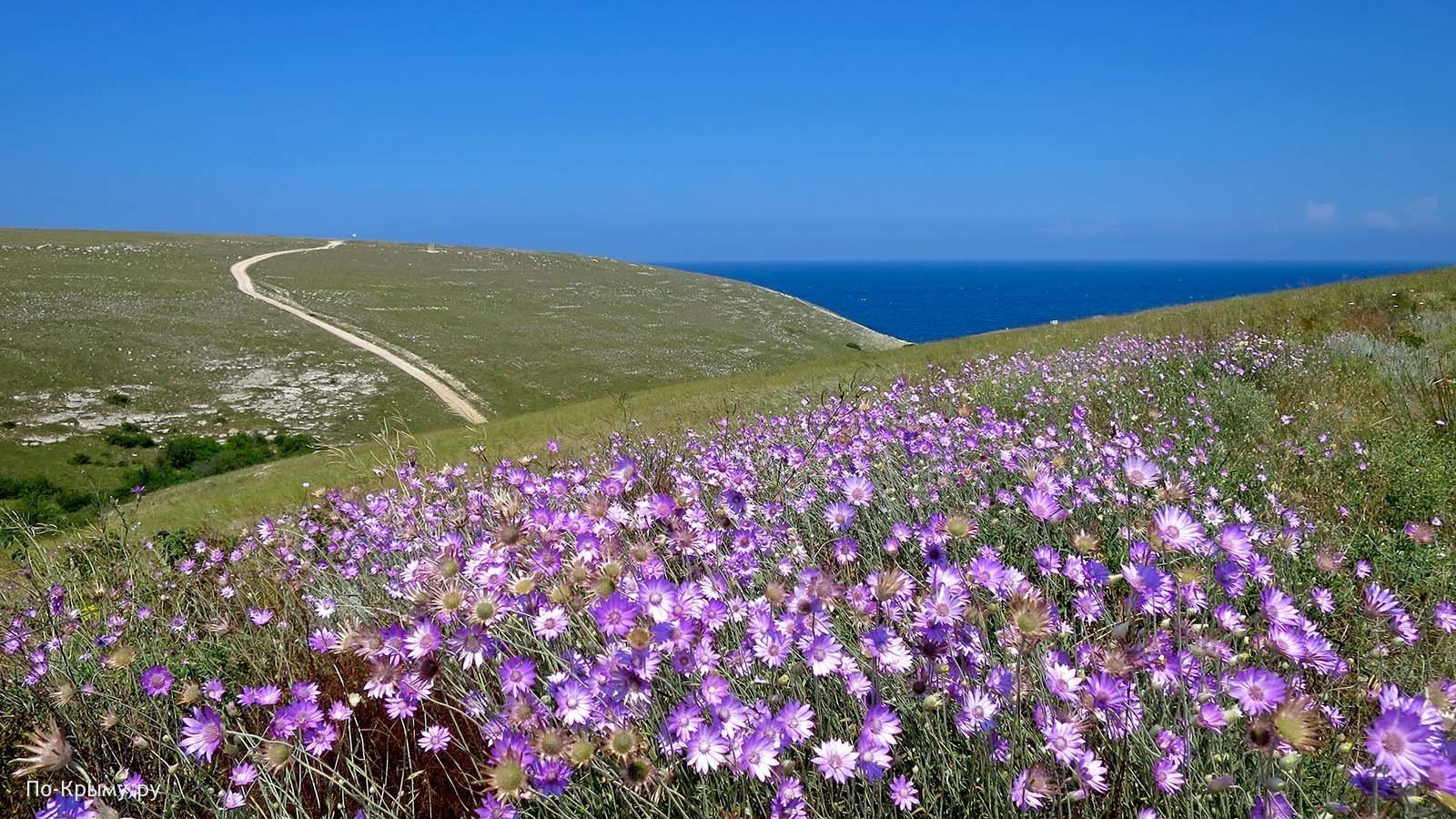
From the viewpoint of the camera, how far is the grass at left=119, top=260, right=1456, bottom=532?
1405cm

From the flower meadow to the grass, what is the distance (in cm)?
760

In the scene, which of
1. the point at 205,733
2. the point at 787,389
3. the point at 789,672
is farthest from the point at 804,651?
the point at 787,389

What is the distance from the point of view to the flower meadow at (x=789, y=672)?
5.99 feet

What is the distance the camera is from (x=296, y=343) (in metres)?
46.0

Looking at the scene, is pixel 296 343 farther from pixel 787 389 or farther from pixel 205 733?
pixel 205 733

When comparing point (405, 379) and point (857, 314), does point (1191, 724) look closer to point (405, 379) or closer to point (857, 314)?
point (405, 379)

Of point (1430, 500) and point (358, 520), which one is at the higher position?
point (1430, 500)

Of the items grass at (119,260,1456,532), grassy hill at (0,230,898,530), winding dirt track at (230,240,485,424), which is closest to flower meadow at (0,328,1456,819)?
grass at (119,260,1456,532)

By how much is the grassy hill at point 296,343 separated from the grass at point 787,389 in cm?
242

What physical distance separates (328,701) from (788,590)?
87.6 inches

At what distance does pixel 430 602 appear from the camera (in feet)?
6.97

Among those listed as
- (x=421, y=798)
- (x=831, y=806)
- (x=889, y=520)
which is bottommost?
(x=421, y=798)

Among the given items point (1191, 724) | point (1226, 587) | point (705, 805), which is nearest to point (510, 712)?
point (705, 805)

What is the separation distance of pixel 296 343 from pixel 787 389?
1583 inches
